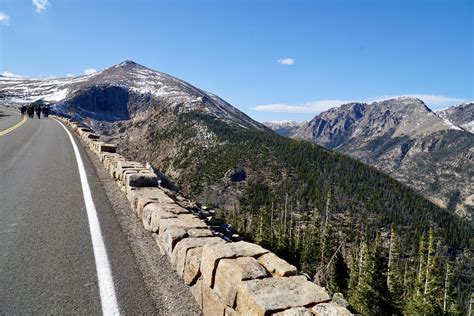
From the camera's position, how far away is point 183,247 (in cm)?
614

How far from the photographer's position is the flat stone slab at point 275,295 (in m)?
3.99

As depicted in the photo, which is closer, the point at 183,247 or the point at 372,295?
the point at 183,247

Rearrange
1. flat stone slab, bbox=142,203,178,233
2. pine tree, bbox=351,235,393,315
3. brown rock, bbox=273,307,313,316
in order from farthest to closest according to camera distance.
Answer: pine tree, bbox=351,235,393,315 → flat stone slab, bbox=142,203,178,233 → brown rock, bbox=273,307,313,316

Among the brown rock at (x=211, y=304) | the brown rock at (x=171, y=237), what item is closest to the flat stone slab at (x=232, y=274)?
the brown rock at (x=211, y=304)

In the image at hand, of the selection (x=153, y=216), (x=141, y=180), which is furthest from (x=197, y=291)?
(x=141, y=180)

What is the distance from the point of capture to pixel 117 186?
41.0 ft

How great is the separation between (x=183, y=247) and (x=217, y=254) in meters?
1.13

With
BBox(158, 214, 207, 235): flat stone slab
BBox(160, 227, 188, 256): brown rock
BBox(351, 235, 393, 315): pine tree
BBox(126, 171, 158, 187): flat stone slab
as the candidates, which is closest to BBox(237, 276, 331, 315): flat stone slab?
BBox(160, 227, 188, 256): brown rock

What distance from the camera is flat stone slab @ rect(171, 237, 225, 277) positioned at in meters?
6.06

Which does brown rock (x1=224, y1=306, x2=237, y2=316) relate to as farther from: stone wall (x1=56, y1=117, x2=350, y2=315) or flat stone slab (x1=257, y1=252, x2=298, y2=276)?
flat stone slab (x1=257, y1=252, x2=298, y2=276)

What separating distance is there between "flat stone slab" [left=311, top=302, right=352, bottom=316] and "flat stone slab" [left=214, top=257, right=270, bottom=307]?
35.4 inches

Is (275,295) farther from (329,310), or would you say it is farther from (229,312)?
(229,312)

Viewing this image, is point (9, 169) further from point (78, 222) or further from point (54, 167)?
point (78, 222)

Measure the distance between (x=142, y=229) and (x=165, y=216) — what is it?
109 centimetres
